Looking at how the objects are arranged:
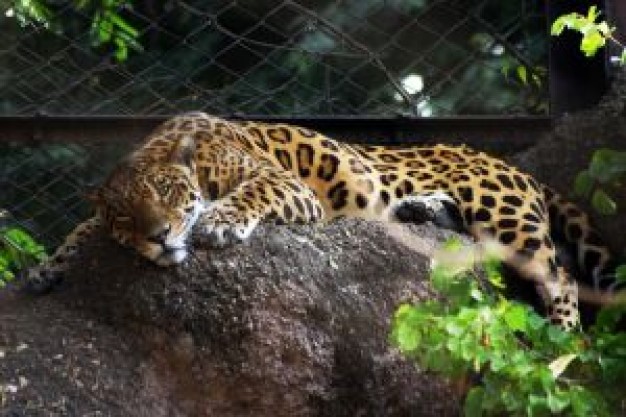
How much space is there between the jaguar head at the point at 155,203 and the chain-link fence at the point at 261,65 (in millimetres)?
1010

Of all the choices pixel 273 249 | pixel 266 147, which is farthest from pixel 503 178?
pixel 273 249

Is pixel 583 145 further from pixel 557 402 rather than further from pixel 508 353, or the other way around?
pixel 557 402

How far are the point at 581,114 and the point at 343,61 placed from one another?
1.21 m

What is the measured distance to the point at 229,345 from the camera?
22.1 feet

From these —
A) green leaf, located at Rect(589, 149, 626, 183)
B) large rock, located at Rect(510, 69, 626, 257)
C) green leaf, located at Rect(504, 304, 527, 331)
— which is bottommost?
green leaf, located at Rect(504, 304, 527, 331)

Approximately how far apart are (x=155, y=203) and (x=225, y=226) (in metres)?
0.43

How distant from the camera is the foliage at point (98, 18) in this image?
871 centimetres

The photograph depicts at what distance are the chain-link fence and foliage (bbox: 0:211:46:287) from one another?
30 centimetres

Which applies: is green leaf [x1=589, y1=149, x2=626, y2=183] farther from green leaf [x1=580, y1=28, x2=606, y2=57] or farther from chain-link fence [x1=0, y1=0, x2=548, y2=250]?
chain-link fence [x1=0, y1=0, x2=548, y2=250]

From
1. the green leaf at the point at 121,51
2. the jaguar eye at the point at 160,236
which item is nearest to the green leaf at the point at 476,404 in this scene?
the jaguar eye at the point at 160,236

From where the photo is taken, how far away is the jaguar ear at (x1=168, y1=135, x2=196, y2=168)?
7.64 metres

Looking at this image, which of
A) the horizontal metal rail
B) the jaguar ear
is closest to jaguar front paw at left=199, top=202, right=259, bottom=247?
the jaguar ear

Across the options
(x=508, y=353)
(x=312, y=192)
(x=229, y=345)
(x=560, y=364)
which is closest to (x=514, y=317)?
(x=508, y=353)

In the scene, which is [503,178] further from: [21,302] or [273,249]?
[21,302]
